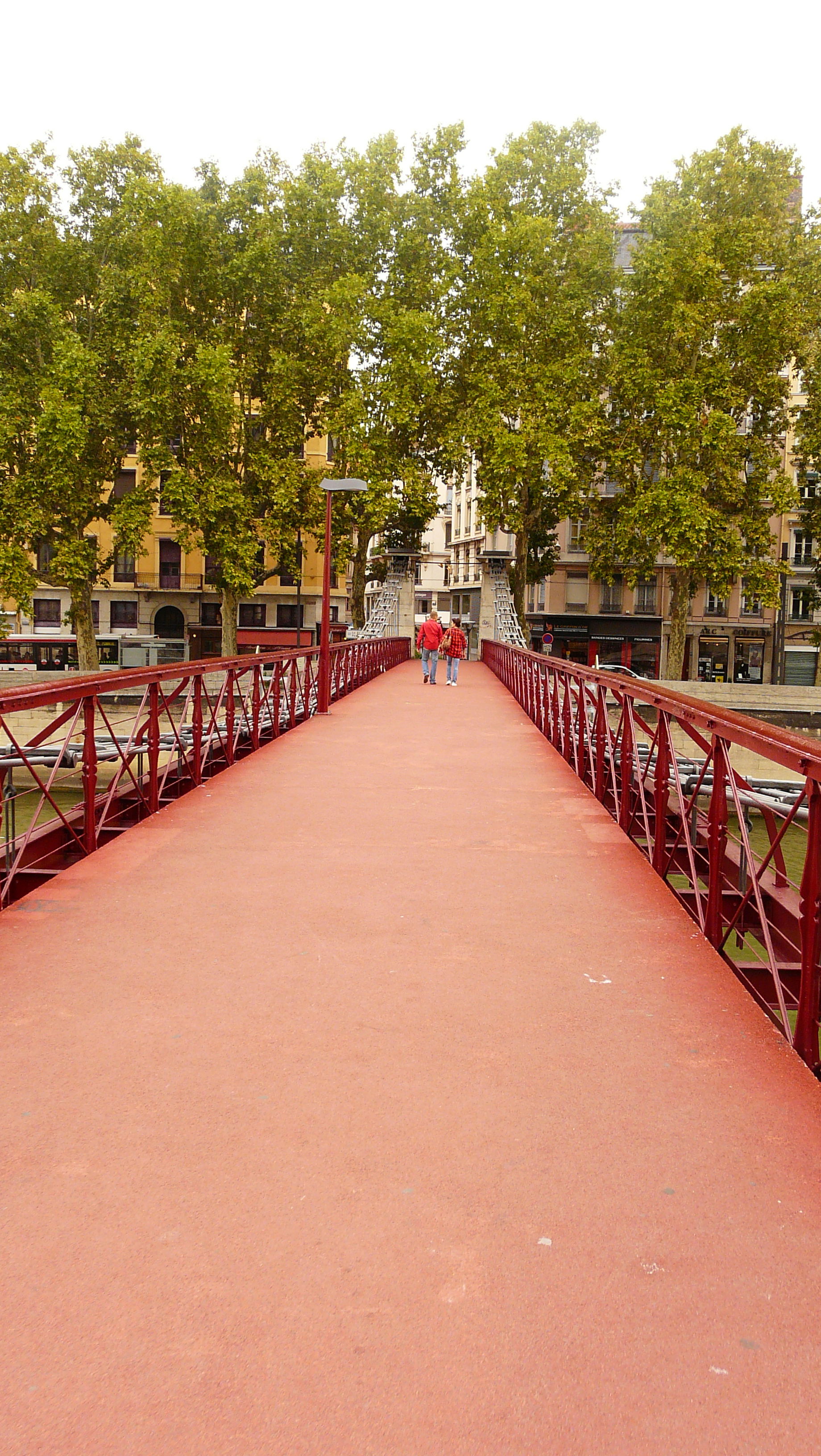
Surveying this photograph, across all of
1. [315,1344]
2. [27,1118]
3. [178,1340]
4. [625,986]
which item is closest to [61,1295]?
[178,1340]

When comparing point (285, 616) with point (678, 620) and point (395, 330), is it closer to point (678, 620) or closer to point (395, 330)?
point (395, 330)

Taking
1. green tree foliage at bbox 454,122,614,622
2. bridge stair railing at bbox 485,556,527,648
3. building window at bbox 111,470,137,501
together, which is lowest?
bridge stair railing at bbox 485,556,527,648

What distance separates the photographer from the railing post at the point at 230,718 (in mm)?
10297

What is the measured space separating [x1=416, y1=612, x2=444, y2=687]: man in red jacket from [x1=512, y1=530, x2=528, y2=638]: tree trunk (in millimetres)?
12739

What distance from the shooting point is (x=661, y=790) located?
645 cm

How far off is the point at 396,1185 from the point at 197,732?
6471mm

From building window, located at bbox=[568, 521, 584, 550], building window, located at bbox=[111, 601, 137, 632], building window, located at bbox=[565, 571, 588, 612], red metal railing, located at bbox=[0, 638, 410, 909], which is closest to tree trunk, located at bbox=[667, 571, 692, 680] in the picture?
building window, located at bbox=[565, 571, 588, 612]

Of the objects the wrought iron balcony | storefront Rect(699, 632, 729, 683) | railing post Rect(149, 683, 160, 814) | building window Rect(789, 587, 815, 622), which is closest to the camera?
railing post Rect(149, 683, 160, 814)

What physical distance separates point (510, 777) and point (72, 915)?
5408 mm

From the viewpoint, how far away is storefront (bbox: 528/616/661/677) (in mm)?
47844

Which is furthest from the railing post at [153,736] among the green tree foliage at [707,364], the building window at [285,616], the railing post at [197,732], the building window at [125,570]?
the building window at [285,616]

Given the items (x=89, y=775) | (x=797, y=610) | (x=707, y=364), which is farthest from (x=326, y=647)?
(x=797, y=610)

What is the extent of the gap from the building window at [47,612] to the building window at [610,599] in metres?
24.2

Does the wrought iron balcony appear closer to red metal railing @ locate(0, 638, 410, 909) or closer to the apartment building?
the apartment building
